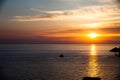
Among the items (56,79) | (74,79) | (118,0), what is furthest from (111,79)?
(118,0)

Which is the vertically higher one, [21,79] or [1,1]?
[1,1]

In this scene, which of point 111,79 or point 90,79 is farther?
point 111,79

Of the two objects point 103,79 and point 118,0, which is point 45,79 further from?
point 118,0

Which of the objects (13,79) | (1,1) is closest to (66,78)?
(13,79)

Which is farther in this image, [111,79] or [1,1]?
[111,79]

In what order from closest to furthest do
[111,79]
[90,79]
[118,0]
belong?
[118,0], [90,79], [111,79]

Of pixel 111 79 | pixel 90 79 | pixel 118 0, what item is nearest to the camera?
pixel 118 0

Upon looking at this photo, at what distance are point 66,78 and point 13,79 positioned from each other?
27.8 feet

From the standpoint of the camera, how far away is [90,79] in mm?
32406

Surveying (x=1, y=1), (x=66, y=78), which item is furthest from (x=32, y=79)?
(x=1, y=1)

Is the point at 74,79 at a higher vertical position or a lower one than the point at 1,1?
lower

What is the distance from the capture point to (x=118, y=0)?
9172 mm

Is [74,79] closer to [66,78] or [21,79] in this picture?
[66,78]

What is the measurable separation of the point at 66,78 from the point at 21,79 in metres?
7.24
